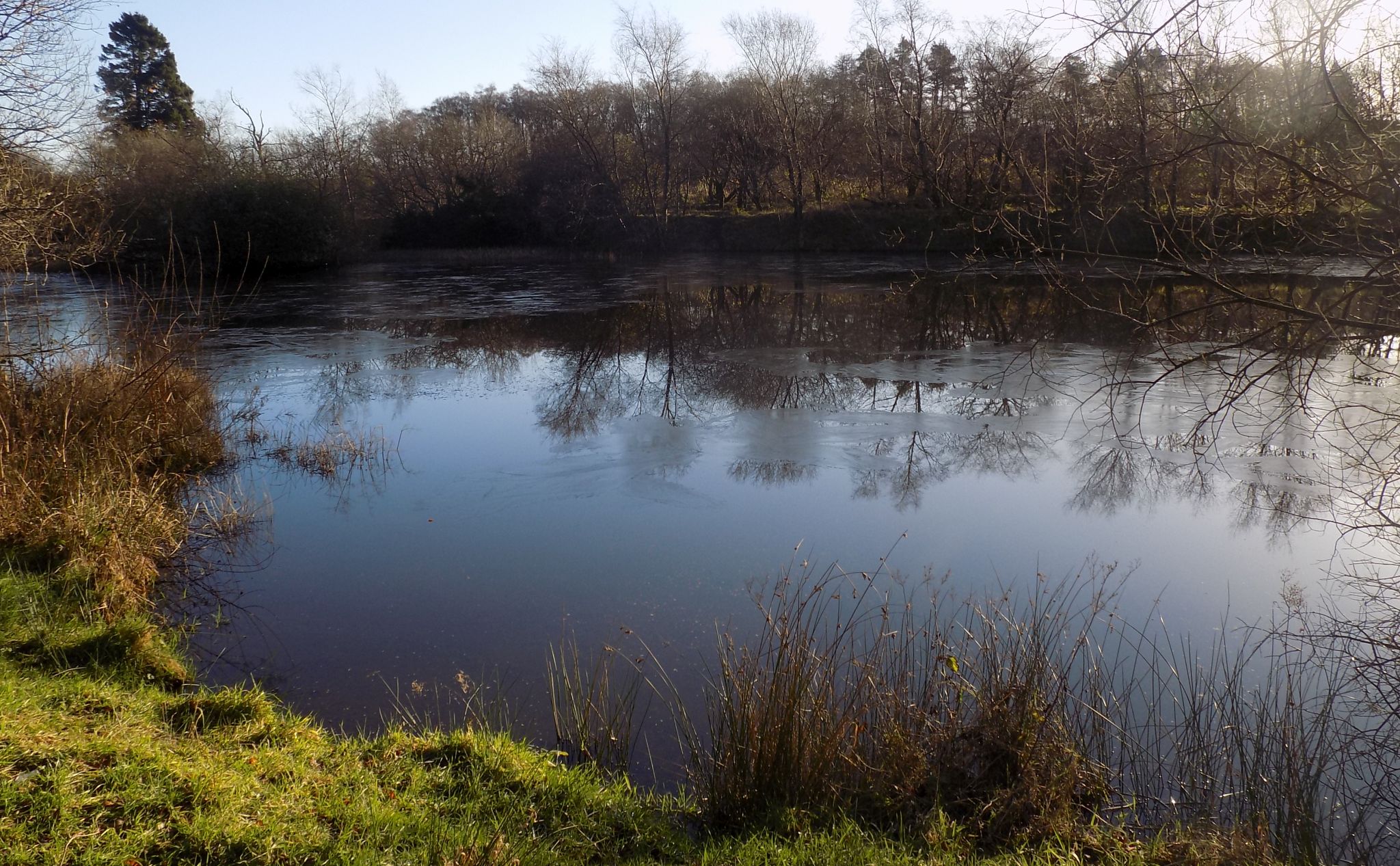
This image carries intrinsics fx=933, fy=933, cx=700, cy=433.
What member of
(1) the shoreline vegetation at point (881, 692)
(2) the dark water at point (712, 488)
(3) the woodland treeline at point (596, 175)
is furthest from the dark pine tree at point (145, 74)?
(1) the shoreline vegetation at point (881, 692)

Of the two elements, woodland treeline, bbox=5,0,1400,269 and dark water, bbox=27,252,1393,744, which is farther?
woodland treeline, bbox=5,0,1400,269

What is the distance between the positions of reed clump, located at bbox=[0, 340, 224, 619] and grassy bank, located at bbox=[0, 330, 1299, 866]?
607mm

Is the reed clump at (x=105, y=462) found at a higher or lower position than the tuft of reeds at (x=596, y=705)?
higher

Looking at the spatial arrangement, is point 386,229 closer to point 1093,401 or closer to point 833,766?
point 1093,401

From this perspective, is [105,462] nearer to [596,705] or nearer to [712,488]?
[596,705]

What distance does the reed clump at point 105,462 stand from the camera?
18.8 feet

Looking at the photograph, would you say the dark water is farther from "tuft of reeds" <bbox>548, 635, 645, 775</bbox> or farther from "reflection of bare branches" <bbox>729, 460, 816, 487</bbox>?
"tuft of reeds" <bbox>548, 635, 645, 775</bbox>

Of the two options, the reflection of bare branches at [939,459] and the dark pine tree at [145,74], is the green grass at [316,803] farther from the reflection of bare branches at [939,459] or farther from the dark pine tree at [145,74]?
the dark pine tree at [145,74]

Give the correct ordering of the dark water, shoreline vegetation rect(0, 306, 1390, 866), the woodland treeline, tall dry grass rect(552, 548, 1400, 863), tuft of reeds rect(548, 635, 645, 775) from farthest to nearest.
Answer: the woodland treeline < the dark water < tuft of reeds rect(548, 635, 645, 775) < tall dry grass rect(552, 548, 1400, 863) < shoreline vegetation rect(0, 306, 1390, 866)

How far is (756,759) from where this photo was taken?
3783 mm

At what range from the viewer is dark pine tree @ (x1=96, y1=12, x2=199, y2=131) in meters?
43.1

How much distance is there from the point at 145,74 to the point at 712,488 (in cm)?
5011

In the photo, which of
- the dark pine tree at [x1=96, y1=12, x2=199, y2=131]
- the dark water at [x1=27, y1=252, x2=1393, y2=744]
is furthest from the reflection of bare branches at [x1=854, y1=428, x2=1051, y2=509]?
the dark pine tree at [x1=96, y1=12, x2=199, y2=131]

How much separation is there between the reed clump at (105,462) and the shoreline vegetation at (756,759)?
13 centimetres
